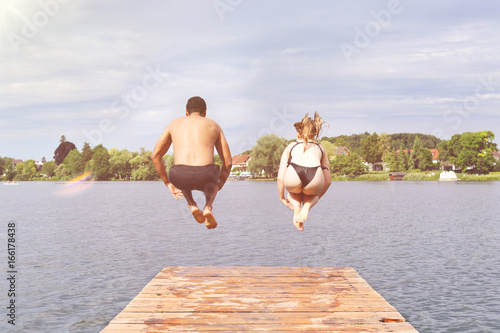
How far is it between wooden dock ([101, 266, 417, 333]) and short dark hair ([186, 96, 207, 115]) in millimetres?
5845

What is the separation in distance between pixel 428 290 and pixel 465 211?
5400cm

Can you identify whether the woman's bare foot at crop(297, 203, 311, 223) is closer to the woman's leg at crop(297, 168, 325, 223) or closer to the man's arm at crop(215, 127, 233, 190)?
the woman's leg at crop(297, 168, 325, 223)

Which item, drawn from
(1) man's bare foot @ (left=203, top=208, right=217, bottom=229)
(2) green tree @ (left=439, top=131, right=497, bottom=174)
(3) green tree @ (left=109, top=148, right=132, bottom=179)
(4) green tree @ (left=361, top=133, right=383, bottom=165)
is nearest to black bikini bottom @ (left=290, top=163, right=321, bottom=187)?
(1) man's bare foot @ (left=203, top=208, right=217, bottom=229)

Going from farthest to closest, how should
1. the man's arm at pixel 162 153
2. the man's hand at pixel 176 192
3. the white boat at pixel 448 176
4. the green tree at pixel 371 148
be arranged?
the green tree at pixel 371 148 < the white boat at pixel 448 176 < the man's hand at pixel 176 192 < the man's arm at pixel 162 153

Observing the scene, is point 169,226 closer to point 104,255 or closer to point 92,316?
point 104,255

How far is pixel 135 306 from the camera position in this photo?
1354 cm

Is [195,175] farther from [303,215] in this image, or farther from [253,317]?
[253,317]

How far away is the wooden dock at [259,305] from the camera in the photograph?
1199 centimetres

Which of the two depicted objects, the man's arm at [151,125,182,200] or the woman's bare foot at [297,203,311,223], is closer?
the man's arm at [151,125,182,200]

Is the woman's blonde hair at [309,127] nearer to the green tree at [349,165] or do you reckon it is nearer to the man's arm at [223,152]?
the man's arm at [223,152]

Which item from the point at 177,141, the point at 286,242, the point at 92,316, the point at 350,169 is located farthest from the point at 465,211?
the point at 350,169

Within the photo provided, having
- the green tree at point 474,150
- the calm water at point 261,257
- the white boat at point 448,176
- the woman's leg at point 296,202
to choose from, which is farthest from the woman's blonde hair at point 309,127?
the white boat at point 448,176

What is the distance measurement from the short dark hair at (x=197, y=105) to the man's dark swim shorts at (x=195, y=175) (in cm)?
83

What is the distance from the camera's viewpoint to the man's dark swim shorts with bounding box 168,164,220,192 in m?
7.73
